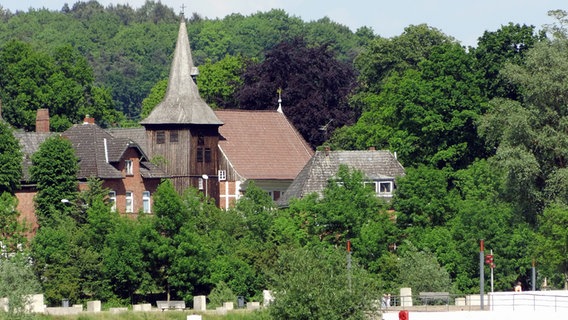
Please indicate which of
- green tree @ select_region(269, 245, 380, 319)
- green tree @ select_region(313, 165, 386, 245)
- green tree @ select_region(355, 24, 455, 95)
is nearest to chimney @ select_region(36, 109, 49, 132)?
green tree @ select_region(355, 24, 455, 95)

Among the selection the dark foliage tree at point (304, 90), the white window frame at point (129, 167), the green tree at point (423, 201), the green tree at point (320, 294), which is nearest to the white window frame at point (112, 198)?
the white window frame at point (129, 167)

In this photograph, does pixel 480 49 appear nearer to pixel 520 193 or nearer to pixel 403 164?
pixel 403 164

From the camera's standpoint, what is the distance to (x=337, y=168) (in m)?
99.8

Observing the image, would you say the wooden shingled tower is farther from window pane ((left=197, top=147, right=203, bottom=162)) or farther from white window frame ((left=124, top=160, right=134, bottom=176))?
white window frame ((left=124, top=160, right=134, bottom=176))

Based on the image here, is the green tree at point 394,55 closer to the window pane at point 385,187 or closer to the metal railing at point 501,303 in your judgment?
the window pane at point 385,187

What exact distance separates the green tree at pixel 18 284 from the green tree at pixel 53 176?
8065mm

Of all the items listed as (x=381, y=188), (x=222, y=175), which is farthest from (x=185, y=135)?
(x=381, y=188)

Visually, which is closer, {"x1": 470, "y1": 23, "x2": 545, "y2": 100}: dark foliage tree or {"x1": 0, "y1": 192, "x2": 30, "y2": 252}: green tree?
{"x1": 0, "y1": 192, "x2": 30, "y2": 252}: green tree

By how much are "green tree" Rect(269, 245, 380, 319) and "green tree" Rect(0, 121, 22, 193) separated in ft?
97.9

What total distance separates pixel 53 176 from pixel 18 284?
15.6m

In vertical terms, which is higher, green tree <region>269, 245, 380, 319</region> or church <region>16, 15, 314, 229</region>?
church <region>16, 15, 314, 229</region>

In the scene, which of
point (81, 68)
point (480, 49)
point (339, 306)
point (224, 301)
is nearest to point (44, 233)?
point (224, 301)

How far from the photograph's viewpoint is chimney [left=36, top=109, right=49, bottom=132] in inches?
4286

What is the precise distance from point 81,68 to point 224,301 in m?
46.4
